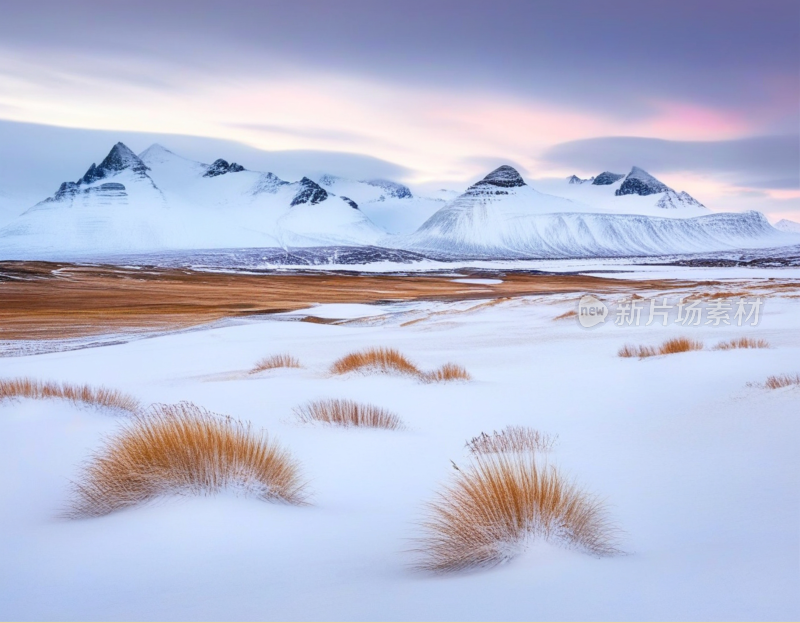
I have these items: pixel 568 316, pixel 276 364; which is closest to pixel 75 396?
pixel 276 364

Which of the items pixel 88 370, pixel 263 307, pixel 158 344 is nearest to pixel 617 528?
pixel 88 370

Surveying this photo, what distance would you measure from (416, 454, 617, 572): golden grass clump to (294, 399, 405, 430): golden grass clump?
3.18 m

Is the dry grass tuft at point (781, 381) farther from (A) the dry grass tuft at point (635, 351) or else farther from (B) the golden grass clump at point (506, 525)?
(B) the golden grass clump at point (506, 525)

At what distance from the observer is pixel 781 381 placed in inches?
280

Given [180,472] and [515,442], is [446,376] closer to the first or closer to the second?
[515,442]

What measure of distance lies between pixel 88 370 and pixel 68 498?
8954 millimetres

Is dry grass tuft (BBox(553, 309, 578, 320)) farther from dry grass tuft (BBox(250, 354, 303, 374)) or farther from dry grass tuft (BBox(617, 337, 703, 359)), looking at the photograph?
dry grass tuft (BBox(250, 354, 303, 374))

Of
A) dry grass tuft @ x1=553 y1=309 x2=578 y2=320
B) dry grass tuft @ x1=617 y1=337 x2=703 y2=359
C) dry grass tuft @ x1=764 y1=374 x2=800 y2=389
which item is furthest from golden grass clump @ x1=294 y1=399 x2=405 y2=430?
dry grass tuft @ x1=553 y1=309 x2=578 y2=320

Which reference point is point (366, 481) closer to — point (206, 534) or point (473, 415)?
point (206, 534)

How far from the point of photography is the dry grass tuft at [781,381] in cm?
689

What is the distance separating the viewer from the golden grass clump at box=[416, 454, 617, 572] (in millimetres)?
3102

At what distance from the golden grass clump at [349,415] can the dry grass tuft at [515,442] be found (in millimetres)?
1115

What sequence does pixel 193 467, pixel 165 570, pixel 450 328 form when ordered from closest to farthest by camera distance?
pixel 165 570 < pixel 193 467 < pixel 450 328

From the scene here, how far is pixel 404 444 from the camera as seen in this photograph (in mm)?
5879
